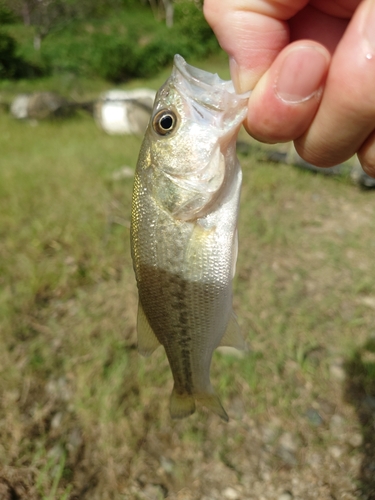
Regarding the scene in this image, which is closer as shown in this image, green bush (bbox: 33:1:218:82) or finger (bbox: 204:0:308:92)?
finger (bbox: 204:0:308:92)

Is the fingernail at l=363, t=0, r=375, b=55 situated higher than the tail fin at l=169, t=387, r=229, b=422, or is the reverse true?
the fingernail at l=363, t=0, r=375, b=55

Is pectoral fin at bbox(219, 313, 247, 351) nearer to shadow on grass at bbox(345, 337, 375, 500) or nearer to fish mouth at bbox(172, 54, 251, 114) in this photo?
fish mouth at bbox(172, 54, 251, 114)

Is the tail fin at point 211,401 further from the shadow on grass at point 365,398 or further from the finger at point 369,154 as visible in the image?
the shadow on grass at point 365,398

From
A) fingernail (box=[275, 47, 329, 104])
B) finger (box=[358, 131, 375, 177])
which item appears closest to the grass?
finger (box=[358, 131, 375, 177])

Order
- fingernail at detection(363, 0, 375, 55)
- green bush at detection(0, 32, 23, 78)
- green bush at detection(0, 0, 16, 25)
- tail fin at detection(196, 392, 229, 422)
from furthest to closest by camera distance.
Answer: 1. green bush at detection(0, 0, 16, 25)
2. green bush at detection(0, 32, 23, 78)
3. tail fin at detection(196, 392, 229, 422)
4. fingernail at detection(363, 0, 375, 55)

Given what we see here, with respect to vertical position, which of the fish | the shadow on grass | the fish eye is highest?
the fish eye

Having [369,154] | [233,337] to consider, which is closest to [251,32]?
[369,154]

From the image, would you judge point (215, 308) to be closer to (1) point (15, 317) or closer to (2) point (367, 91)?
(2) point (367, 91)

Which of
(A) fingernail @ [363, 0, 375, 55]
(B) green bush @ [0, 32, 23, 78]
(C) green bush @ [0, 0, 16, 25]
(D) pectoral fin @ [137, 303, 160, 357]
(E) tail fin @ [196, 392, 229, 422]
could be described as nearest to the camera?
(A) fingernail @ [363, 0, 375, 55]
